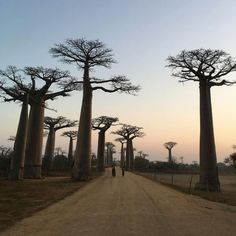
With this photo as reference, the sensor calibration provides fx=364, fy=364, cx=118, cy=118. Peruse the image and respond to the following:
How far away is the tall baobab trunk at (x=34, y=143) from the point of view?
94.1 feet

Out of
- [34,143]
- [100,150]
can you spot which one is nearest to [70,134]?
[100,150]

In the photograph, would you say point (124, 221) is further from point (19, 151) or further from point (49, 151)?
point (49, 151)

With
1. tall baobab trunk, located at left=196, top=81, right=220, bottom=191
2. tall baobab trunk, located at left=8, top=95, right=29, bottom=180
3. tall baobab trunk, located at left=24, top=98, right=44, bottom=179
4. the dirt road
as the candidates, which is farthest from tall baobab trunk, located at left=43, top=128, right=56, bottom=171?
the dirt road

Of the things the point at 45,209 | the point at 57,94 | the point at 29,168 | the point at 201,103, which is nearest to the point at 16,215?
the point at 45,209

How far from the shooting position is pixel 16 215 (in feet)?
30.2

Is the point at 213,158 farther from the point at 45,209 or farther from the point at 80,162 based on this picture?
the point at 45,209

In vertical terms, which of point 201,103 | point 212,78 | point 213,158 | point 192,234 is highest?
point 212,78

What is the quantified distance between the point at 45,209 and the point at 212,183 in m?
13.7

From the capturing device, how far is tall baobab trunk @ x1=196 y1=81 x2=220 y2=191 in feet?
71.5

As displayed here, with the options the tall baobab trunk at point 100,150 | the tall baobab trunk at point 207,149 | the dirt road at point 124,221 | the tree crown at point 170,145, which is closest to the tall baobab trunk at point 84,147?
the tall baobab trunk at point 207,149

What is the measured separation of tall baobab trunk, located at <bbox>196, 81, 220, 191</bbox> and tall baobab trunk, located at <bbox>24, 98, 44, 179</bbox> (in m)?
13.2

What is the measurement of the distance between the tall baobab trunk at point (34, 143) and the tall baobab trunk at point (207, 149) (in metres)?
13.2

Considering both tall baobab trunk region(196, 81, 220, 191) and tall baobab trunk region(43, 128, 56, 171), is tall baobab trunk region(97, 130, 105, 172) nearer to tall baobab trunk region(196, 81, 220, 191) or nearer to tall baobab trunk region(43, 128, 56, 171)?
tall baobab trunk region(43, 128, 56, 171)

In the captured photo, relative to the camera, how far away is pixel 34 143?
95.2 ft
